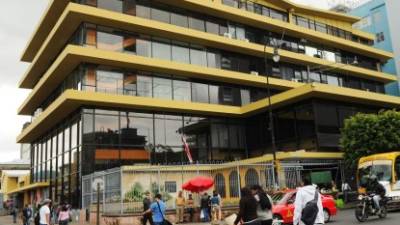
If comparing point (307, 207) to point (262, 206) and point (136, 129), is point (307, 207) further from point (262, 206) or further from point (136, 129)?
point (136, 129)

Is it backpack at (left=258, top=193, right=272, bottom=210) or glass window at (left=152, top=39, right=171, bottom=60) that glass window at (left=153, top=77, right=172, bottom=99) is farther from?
backpack at (left=258, top=193, right=272, bottom=210)

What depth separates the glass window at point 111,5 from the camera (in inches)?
1300

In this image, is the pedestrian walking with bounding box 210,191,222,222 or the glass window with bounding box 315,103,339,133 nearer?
the pedestrian walking with bounding box 210,191,222,222

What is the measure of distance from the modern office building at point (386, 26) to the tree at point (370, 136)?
92.4ft

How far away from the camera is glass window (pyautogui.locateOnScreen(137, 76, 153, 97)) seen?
3369cm

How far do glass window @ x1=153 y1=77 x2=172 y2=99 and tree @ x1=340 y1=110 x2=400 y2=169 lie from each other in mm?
13383

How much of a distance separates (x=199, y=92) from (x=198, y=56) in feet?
10.1

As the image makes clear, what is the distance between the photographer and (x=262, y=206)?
31.3 feet

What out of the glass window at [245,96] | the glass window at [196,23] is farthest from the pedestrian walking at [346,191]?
the glass window at [196,23]

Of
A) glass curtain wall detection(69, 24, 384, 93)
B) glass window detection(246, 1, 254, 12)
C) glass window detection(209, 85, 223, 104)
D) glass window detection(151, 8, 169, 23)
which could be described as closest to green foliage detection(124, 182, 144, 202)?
glass curtain wall detection(69, 24, 384, 93)

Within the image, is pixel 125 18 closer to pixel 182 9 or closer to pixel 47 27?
pixel 182 9

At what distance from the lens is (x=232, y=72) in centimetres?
3750

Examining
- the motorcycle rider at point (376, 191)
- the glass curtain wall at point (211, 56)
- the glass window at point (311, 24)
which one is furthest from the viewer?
the glass window at point (311, 24)

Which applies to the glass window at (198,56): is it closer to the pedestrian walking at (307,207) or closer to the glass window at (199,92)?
the glass window at (199,92)
